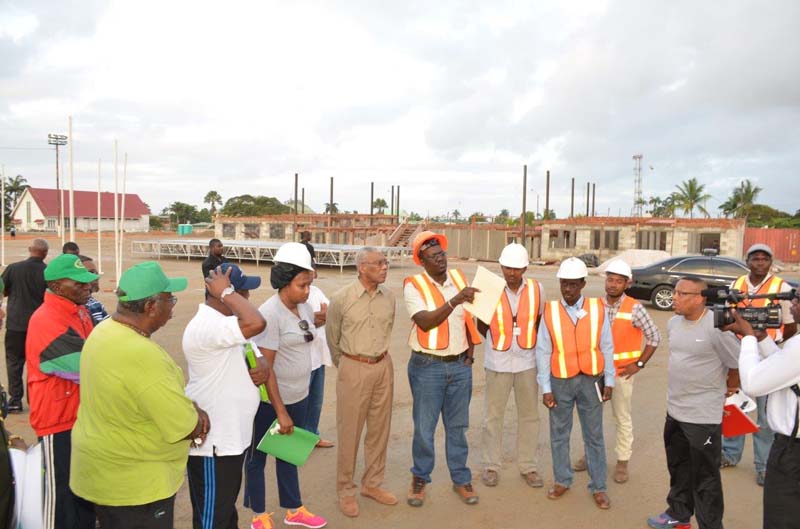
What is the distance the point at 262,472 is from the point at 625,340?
2.83m

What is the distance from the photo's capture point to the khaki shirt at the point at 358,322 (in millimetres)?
3445

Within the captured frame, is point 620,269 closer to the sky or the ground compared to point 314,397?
closer to the sky

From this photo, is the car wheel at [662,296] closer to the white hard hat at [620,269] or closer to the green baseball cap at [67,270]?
the white hard hat at [620,269]

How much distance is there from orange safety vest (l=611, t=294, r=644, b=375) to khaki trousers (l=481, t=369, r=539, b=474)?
718 millimetres

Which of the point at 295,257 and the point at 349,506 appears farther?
the point at 349,506

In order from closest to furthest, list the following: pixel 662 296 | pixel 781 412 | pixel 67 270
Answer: pixel 781 412 → pixel 67 270 → pixel 662 296

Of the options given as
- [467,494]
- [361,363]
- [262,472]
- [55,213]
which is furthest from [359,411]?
[55,213]

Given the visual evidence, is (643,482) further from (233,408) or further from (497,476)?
(233,408)

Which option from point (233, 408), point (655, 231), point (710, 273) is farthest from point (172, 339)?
point (655, 231)

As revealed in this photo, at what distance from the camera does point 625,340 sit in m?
4.03

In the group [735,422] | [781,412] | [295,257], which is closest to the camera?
[781,412]

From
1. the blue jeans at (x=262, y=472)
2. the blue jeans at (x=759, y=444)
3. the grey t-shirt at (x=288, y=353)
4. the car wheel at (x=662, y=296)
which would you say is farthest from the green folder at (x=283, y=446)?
the car wheel at (x=662, y=296)

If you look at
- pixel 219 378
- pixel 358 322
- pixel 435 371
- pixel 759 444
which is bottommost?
pixel 759 444

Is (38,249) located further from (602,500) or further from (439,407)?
(602,500)
